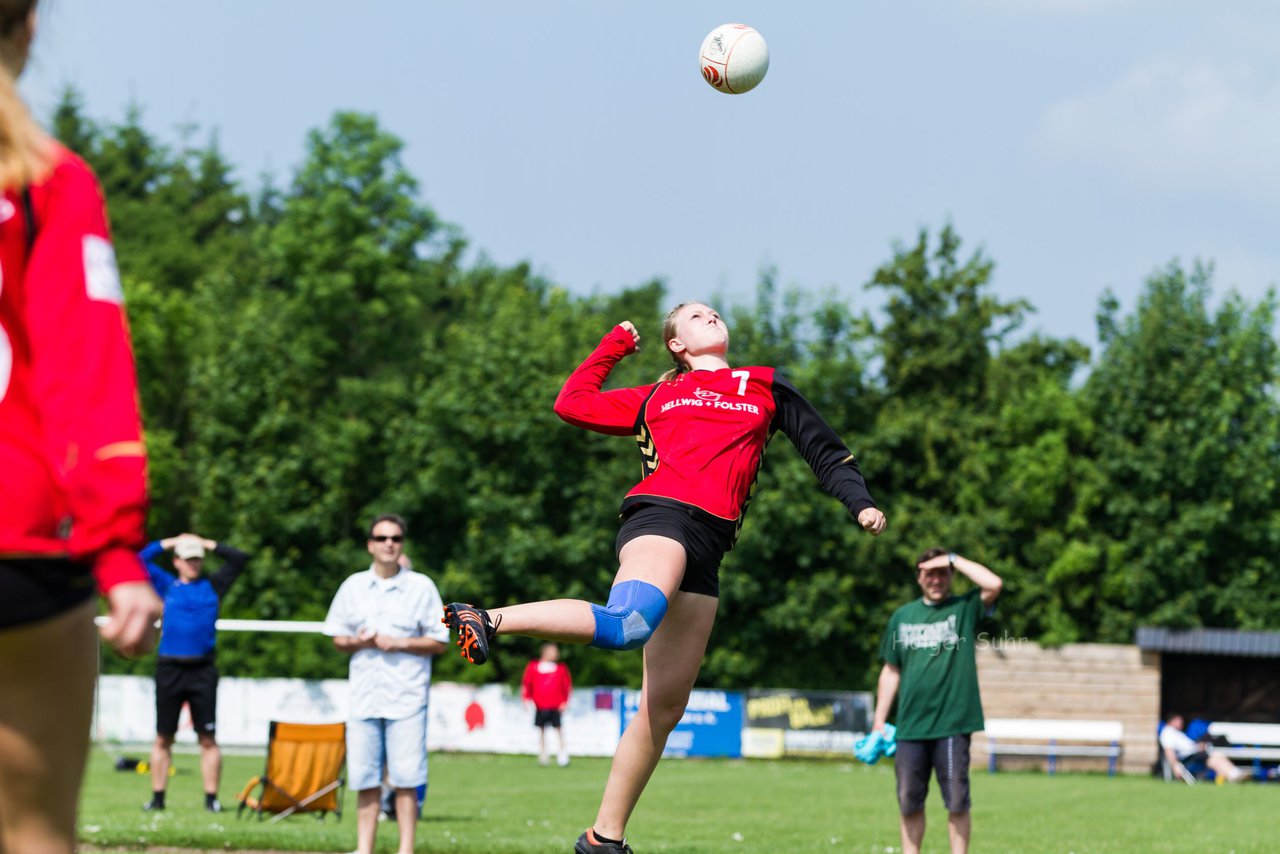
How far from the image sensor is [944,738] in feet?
31.7

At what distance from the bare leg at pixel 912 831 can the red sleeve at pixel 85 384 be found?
764 centimetres

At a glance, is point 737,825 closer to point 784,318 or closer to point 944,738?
point 944,738

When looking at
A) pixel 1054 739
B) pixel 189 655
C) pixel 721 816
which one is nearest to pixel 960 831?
pixel 721 816

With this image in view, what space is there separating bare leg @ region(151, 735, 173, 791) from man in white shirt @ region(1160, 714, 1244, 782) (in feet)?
69.7

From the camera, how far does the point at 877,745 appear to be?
9727 millimetres

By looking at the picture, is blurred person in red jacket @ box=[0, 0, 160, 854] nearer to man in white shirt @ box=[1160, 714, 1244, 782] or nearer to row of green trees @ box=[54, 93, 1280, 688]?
man in white shirt @ box=[1160, 714, 1244, 782]

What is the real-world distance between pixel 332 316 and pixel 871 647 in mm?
19496

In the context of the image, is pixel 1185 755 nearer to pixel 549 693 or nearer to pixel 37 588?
pixel 549 693

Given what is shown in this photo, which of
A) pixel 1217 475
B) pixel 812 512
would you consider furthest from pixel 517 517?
pixel 1217 475

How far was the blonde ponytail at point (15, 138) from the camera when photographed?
8.89 ft

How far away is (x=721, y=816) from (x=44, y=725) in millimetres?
13172

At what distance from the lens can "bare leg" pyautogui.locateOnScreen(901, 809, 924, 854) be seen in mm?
9522

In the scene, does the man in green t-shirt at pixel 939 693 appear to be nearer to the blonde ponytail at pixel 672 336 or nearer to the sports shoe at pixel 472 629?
the blonde ponytail at pixel 672 336

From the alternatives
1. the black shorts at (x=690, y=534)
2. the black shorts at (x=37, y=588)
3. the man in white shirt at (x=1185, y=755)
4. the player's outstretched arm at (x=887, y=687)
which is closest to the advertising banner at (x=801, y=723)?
the man in white shirt at (x=1185, y=755)
